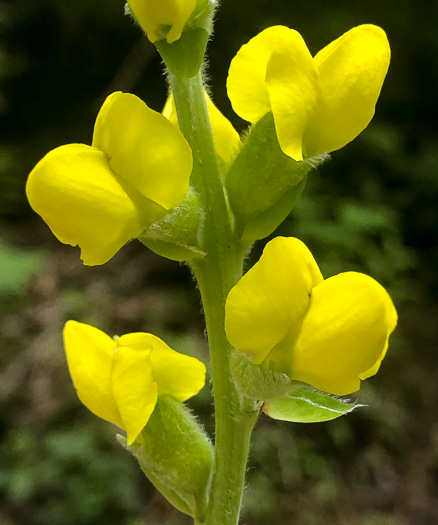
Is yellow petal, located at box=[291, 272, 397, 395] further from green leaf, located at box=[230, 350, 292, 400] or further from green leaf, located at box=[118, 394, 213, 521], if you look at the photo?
green leaf, located at box=[118, 394, 213, 521]

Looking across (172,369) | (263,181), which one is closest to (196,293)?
(172,369)

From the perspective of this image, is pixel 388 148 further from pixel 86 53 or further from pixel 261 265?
pixel 261 265

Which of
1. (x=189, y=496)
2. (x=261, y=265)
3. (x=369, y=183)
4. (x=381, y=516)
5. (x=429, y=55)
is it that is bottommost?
(x=381, y=516)

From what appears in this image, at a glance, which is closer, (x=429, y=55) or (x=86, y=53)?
(x=429, y=55)

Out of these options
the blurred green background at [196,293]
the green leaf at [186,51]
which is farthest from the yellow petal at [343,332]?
the blurred green background at [196,293]

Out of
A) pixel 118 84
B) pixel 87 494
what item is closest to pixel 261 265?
pixel 87 494

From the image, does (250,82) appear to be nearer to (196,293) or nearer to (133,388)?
(133,388)

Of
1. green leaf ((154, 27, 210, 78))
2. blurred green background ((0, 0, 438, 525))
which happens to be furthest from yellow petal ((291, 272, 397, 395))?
blurred green background ((0, 0, 438, 525))

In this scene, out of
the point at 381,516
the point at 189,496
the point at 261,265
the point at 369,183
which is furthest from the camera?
the point at 369,183
